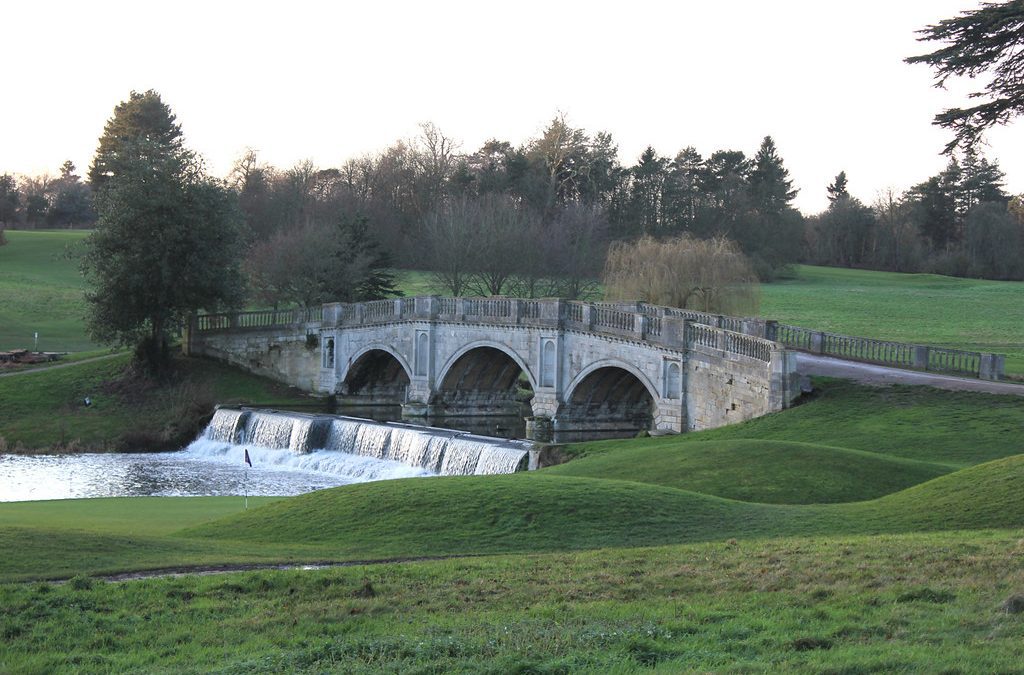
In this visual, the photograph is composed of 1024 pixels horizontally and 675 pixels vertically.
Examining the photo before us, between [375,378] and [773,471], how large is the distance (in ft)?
119

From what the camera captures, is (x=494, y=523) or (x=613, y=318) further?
(x=613, y=318)

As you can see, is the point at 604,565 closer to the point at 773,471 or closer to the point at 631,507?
the point at 631,507

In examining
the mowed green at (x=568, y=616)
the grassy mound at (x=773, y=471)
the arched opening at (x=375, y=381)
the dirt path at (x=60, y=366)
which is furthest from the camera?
the arched opening at (x=375, y=381)

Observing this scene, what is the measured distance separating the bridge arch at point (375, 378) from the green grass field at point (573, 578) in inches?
1214

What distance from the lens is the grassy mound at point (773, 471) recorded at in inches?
977

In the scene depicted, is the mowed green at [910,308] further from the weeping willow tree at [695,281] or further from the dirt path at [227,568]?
the dirt path at [227,568]

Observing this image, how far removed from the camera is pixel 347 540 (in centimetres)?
2058

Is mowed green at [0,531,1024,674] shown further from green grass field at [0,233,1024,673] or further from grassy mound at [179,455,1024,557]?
grassy mound at [179,455,1024,557]

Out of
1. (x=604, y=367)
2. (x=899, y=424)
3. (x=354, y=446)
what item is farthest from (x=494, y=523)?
(x=604, y=367)

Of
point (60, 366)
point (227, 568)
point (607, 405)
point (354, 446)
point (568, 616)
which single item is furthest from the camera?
point (60, 366)

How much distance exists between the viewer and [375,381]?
2372 inches

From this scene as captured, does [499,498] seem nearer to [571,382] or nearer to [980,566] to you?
[980,566]

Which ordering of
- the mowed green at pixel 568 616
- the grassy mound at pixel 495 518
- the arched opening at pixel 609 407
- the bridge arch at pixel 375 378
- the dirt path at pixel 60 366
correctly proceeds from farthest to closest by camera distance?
1. the bridge arch at pixel 375 378
2. the dirt path at pixel 60 366
3. the arched opening at pixel 609 407
4. the grassy mound at pixel 495 518
5. the mowed green at pixel 568 616

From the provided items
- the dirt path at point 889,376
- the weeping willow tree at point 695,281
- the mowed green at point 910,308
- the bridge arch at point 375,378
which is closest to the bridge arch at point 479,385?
the bridge arch at point 375,378
